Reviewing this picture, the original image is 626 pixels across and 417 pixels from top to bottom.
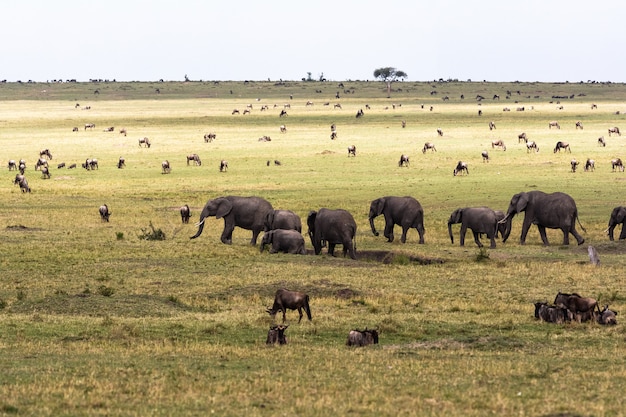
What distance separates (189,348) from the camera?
1914cm

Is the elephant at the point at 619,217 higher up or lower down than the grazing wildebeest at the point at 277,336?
higher up

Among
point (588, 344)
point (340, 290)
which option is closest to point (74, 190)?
point (340, 290)

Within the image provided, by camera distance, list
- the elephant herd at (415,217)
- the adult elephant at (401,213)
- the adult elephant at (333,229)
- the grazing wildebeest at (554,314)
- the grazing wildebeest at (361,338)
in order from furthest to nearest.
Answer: the adult elephant at (401,213) < the elephant herd at (415,217) < the adult elephant at (333,229) < the grazing wildebeest at (554,314) < the grazing wildebeest at (361,338)

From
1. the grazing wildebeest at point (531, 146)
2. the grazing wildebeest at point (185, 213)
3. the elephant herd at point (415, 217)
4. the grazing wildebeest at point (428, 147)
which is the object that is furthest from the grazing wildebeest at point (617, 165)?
the grazing wildebeest at point (185, 213)

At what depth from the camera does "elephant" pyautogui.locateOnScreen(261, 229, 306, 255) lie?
3238cm

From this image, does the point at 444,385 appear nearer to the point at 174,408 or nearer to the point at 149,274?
the point at 174,408

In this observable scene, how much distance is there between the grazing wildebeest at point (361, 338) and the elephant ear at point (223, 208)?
16.6 m

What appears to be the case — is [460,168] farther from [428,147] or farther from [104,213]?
[104,213]

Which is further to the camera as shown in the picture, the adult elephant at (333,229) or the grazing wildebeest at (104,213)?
the grazing wildebeest at (104,213)

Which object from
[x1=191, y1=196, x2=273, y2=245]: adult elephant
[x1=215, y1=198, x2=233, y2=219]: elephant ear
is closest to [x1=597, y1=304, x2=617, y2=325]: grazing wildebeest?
[x1=191, y1=196, x2=273, y2=245]: adult elephant

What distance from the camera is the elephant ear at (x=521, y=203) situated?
121 feet

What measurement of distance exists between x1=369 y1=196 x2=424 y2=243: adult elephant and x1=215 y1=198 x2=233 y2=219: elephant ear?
496cm

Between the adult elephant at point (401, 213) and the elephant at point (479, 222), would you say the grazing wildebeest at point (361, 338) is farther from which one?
the adult elephant at point (401, 213)

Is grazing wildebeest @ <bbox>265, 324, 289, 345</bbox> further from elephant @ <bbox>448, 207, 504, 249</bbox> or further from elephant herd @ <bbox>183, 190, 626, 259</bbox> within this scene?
elephant @ <bbox>448, 207, 504, 249</bbox>
